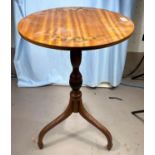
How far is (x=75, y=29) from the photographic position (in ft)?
4.43

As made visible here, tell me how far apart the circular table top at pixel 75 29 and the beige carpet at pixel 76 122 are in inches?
29.4

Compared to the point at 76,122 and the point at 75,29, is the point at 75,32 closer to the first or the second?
the point at 75,29

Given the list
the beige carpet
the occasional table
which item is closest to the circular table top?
the occasional table

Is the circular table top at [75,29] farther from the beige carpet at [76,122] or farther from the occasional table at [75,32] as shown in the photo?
the beige carpet at [76,122]

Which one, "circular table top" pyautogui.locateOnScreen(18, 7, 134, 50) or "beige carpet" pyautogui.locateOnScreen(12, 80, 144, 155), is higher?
"circular table top" pyautogui.locateOnScreen(18, 7, 134, 50)

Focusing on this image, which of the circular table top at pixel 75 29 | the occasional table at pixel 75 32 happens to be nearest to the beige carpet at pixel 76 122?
the occasional table at pixel 75 32

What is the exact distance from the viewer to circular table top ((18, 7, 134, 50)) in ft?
3.91

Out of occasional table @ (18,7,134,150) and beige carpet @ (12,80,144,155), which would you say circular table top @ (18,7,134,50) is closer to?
occasional table @ (18,7,134,150)

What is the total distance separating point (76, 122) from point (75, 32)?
0.78 m

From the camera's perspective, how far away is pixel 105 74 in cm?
221

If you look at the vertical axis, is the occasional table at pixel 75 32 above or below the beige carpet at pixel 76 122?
above

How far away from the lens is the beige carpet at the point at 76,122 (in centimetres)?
163
